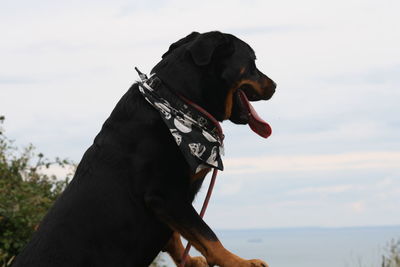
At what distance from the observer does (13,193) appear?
27.3 ft

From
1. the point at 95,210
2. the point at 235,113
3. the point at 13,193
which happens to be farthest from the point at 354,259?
the point at 95,210

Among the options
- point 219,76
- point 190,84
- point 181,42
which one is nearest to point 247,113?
point 219,76

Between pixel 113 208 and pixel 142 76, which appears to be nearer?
pixel 113 208

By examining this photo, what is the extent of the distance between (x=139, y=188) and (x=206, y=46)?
2.80 ft

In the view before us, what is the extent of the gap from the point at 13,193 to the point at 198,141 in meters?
4.32

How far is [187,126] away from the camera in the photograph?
174 inches

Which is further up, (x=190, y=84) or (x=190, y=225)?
(x=190, y=84)

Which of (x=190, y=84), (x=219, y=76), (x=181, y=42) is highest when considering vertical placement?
(x=181, y=42)

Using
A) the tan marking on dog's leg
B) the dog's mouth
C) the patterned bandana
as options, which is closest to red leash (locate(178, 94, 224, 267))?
the patterned bandana

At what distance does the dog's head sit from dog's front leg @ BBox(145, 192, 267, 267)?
0.60m

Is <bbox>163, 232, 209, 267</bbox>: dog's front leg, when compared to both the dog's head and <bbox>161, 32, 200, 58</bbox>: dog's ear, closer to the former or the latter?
the dog's head

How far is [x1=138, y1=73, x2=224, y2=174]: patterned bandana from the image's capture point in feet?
14.2

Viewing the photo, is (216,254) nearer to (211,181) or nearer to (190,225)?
(190,225)

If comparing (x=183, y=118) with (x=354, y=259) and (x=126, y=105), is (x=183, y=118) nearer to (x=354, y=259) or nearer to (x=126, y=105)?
(x=126, y=105)
